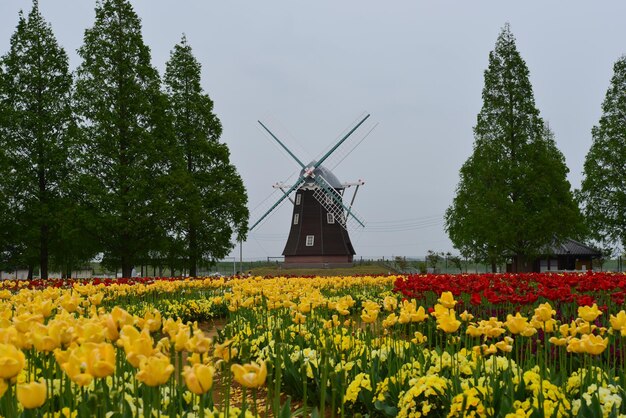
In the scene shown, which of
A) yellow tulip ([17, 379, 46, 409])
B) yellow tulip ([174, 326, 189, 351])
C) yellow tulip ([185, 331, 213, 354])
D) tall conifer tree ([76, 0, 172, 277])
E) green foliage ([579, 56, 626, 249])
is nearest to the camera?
yellow tulip ([17, 379, 46, 409])

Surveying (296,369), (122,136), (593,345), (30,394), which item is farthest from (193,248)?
(30,394)

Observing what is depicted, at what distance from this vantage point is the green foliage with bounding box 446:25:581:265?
30.1m

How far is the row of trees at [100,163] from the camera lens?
25094 millimetres

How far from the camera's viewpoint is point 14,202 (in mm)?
26422

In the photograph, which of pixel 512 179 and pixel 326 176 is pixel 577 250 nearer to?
pixel 512 179

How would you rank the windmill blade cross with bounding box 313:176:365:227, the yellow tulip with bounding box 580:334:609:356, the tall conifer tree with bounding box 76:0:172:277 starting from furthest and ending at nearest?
the windmill blade cross with bounding box 313:176:365:227
the tall conifer tree with bounding box 76:0:172:277
the yellow tulip with bounding box 580:334:609:356

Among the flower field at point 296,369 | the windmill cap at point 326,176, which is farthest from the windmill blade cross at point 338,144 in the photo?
the flower field at point 296,369

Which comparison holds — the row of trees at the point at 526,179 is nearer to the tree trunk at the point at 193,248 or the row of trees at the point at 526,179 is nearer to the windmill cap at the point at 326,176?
the windmill cap at the point at 326,176

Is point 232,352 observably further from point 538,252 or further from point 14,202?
point 538,252

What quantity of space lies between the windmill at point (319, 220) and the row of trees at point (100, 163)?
13.6m

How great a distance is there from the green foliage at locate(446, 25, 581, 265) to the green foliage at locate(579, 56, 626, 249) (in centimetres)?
A: 203

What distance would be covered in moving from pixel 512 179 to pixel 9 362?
31.0m

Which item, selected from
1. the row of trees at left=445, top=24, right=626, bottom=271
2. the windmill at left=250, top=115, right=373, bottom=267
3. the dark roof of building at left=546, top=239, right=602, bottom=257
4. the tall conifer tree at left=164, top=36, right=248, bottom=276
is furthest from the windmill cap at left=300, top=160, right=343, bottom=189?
the dark roof of building at left=546, top=239, right=602, bottom=257

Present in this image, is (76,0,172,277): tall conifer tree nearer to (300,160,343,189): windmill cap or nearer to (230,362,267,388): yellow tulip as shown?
(300,160,343,189): windmill cap
